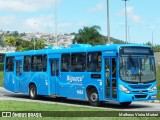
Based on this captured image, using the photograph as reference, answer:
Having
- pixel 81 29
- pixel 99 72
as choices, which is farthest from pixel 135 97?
pixel 81 29

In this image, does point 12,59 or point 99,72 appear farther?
point 12,59

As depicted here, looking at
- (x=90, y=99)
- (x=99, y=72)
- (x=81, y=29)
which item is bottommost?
(x=90, y=99)

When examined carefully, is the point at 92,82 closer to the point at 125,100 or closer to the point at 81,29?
the point at 125,100

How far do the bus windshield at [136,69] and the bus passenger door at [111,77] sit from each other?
40cm

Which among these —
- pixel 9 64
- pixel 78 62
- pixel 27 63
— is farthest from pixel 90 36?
pixel 78 62

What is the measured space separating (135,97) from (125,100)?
578 millimetres

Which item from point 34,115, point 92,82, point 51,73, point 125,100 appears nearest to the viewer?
point 34,115

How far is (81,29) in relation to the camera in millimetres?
98125

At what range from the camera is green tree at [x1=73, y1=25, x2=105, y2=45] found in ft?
314

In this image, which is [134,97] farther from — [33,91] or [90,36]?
[90,36]

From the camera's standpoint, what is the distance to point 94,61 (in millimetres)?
19969

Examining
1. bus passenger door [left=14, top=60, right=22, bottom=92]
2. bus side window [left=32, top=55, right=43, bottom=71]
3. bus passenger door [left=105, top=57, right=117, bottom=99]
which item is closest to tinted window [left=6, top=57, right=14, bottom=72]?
bus passenger door [left=14, top=60, right=22, bottom=92]

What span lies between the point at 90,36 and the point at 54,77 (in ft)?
239

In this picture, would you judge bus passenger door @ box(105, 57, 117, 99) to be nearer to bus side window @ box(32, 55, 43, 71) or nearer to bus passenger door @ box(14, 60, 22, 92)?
bus side window @ box(32, 55, 43, 71)
